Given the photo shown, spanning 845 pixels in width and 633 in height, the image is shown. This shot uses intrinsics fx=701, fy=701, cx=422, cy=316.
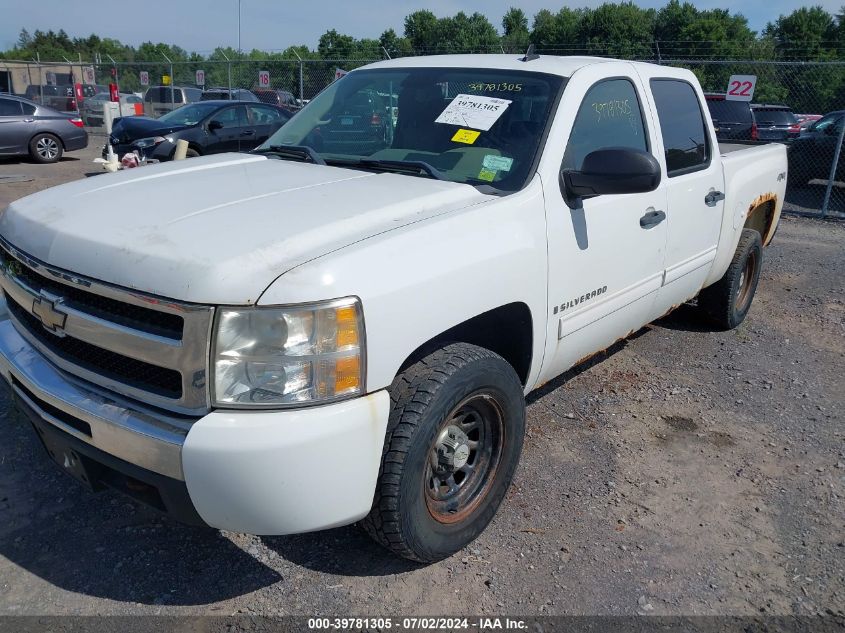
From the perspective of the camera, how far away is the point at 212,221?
242 centimetres

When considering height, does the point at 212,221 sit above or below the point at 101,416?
above

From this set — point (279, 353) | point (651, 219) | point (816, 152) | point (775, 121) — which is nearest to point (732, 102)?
point (816, 152)

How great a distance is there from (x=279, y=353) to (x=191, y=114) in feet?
41.2

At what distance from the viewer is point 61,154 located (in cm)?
1528

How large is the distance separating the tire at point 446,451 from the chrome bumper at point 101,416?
2.25ft

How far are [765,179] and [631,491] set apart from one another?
10.3ft

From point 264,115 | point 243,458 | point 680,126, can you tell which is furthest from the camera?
point 264,115

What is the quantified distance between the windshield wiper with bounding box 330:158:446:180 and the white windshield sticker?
0.96 feet

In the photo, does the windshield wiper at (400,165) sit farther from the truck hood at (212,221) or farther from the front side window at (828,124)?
the front side window at (828,124)

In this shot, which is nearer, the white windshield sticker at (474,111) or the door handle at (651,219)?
the white windshield sticker at (474,111)

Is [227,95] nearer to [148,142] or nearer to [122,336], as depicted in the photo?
[148,142]

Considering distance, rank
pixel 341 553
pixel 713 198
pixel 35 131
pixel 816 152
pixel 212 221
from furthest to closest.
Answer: pixel 35 131
pixel 816 152
pixel 713 198
pixel 341 553
pixel 212 221

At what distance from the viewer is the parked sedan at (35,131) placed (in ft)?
46.8

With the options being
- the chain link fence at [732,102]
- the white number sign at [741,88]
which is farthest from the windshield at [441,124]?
the white number sign at [741,88]
